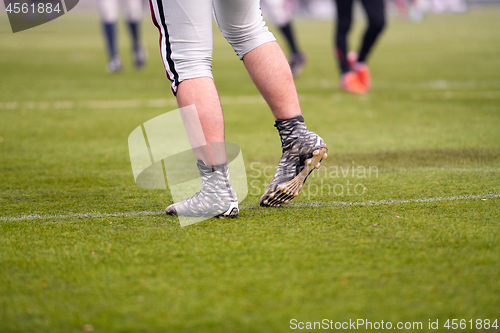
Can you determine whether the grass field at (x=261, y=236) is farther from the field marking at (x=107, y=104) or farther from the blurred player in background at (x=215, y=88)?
the field marking at (x=107, y=104)

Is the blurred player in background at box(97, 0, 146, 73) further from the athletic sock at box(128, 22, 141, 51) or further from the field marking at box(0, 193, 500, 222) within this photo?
the field marking at box(0, 193, 500, 222)

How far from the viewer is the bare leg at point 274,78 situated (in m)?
1.94

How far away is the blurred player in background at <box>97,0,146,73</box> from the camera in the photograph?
7500mm

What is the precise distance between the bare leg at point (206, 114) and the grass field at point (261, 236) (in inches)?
8.4

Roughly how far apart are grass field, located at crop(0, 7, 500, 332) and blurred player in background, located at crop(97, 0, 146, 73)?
12.0 ft

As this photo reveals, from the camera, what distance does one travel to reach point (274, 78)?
1.94 metres

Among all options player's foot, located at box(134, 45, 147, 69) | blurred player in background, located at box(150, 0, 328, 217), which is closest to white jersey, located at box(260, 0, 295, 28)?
player's foot, located at box(134, 45, 147, 69)

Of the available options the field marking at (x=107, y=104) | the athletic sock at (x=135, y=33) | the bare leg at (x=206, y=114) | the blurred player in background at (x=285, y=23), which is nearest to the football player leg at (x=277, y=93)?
the bare leg at (x=206, y=114)

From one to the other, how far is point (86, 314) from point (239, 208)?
0.89m

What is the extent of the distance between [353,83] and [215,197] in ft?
12.2

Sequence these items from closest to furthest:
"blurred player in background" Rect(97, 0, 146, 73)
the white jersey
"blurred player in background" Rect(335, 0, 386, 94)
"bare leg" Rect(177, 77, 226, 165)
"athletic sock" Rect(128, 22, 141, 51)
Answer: "bare leg" Rect(177, 77, 226, 165) < "blurred player in background" Rect(335, 0, 386, 94) < the white jersey < "blurred player in background" Rect(97, 0, 146, 73) < "athletic sock" Rect(128, 22, 141, 51)

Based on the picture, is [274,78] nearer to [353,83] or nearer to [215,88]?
[215,88]

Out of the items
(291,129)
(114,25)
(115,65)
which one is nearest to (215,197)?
(291,129)

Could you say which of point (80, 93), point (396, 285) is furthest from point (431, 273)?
point (80, 93)
